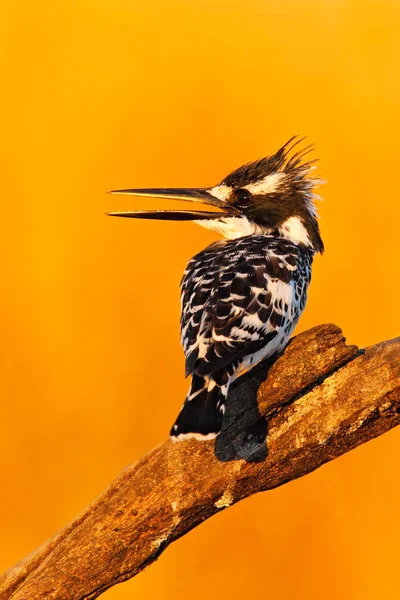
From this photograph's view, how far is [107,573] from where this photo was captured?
11.4 ft

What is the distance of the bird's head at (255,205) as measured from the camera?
4645mm

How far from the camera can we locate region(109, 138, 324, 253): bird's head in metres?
4.64

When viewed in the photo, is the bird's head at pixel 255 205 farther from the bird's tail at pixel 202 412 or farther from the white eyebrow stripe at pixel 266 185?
the bird's tail at pixel 202 412

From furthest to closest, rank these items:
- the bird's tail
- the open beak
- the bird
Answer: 1. the open beak
2. the bird
3. the bird's tail

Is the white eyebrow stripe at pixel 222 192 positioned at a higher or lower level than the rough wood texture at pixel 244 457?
higher

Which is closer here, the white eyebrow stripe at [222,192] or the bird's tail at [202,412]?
the bird's tail at [202,412]

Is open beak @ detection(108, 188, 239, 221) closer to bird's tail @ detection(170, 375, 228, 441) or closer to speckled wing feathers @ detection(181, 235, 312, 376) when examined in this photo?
speckled wing feathers @ detection(181, 235, 312, 376)

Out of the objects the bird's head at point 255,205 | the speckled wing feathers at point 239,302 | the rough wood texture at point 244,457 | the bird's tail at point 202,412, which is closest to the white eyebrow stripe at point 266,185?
the bird's head at point 255,205

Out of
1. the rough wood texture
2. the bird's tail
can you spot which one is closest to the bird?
the bird's tail

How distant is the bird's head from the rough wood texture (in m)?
1.22

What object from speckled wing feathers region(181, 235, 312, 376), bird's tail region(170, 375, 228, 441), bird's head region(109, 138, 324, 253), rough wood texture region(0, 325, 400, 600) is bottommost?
rough wood texture region(0, 325, 400, 600)

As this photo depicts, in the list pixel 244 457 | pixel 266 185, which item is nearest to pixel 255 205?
pixel 266 185

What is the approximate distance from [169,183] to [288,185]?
106 inches

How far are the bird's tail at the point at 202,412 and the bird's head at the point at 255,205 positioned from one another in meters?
1.42
